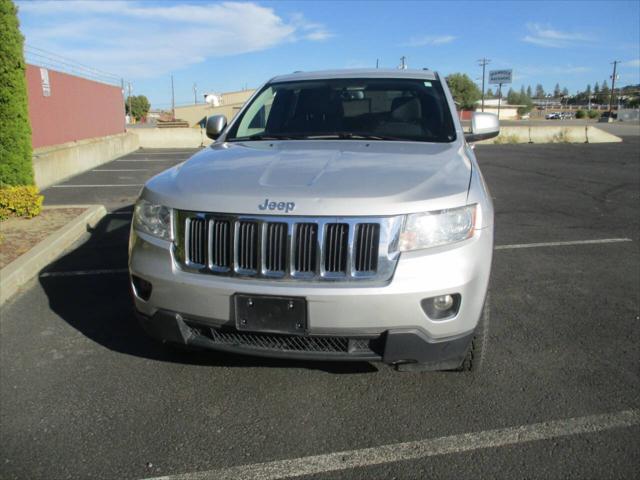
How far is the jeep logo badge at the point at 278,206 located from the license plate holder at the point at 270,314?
416mm

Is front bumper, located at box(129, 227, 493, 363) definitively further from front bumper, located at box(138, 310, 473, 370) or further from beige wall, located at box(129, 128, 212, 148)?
beige wall, located at box(129, 128, 212, 148)

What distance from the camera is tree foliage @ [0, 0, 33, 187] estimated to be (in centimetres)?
737

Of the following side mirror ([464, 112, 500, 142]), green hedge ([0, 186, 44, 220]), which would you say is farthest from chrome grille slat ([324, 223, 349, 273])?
green hedge ([0, 186, 44, 220])

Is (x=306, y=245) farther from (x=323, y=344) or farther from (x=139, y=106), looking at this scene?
(x=139, y=106)

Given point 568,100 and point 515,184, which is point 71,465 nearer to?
point 515,184

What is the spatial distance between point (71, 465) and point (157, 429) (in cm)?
42

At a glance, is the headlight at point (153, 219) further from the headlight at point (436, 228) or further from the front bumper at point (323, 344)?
the headlight at point (436, 228)

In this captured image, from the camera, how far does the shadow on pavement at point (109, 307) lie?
11.2 ft

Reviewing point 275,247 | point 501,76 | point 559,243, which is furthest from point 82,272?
point 501,76

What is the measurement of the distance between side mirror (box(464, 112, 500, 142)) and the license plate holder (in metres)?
2.43

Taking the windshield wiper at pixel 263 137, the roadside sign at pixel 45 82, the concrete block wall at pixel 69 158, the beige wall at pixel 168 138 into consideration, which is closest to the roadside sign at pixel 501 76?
the beige wall at pixel 168 138

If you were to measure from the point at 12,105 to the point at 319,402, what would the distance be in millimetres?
6782

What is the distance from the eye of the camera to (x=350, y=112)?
418cm

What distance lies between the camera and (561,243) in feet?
20.7
